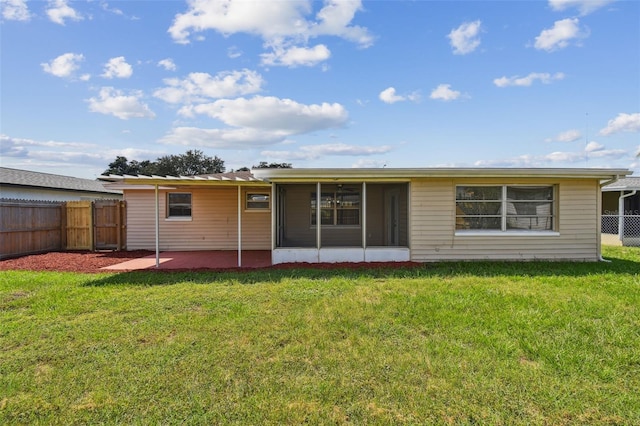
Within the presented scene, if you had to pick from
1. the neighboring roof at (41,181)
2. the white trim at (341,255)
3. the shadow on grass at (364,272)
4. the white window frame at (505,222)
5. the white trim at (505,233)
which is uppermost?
the neighboring roof at (41,181)

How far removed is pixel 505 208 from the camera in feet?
31.4

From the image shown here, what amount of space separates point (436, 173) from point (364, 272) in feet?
11.1

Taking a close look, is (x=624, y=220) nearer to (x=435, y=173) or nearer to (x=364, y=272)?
(x=435, y=173)

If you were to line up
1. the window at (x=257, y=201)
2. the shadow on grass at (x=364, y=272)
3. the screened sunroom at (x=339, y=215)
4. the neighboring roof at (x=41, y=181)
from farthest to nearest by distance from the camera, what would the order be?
the neighboring roof at (x=41, y=181) → the window at (x=257, y=201) → the screened sunroom at (x=339, y=215) → the shadow on grass at (x=364, y=272)

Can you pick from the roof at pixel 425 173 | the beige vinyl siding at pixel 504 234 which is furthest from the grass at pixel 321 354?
the roof at pixel 425 173

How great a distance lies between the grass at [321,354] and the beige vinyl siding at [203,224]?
5.63 metres

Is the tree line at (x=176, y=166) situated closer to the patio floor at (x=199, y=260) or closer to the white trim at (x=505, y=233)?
the patio floor at (x=199, y=260)

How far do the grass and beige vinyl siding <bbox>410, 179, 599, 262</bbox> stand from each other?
2.83 m

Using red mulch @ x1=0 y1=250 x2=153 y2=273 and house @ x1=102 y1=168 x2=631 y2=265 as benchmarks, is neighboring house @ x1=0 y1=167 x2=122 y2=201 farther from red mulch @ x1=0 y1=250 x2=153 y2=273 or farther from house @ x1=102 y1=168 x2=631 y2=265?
house @ x1=102 y1=168 x2=631 y2=265

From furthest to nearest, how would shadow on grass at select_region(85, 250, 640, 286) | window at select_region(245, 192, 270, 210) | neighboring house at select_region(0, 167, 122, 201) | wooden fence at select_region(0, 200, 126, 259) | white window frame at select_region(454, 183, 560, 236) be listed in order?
neighboring house at select_region(0, 167, 122, 201)
window at select_region(245, 192, 270, 210)
wooden fence at select_region(0, 200, 126, 259)
white window frame at select_region(454, 183, 560, 236)
shadow on grass at select_region(85, 250, 640, 286)

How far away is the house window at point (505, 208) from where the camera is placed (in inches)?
377

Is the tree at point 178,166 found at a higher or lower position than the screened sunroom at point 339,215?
higher

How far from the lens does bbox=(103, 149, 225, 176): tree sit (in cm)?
4291

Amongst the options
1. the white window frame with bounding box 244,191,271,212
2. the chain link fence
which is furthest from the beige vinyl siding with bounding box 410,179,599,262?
the chain link fence
